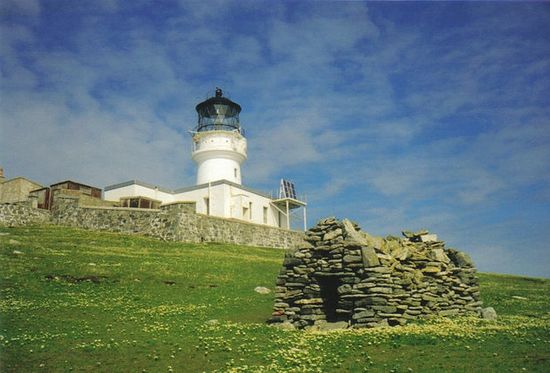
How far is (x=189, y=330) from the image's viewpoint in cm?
1878

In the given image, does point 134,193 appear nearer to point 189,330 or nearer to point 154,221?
point 154,221

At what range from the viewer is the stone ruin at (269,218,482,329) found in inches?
808

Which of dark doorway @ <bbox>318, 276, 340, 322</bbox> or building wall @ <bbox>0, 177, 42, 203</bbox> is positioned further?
building wall @ <bbox>0, 177, 42, 203</bbox>

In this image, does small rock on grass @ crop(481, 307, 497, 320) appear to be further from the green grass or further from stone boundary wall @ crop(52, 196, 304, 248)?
stone boundary wall @ crop(52, 196, 304, 248)

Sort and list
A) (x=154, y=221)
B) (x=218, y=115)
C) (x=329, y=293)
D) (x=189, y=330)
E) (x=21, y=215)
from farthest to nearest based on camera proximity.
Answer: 1. (x=218, y=115)
2. (x=21, y=215)
3. (x=154, y=221)
4. (x=329, y=293)
5. (x=189, y=330)

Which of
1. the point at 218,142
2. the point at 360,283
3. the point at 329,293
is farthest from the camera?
the point at 218,142

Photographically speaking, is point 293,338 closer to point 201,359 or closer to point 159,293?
point 201,359

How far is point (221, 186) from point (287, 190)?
1274 centimetres

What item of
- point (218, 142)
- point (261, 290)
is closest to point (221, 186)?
point (218, 142)

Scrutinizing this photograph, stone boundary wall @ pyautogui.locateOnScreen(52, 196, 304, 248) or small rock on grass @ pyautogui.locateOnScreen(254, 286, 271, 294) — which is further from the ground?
stone boundary wall @ pyautogui.locateOnScreen(52, 196, 304, 248)

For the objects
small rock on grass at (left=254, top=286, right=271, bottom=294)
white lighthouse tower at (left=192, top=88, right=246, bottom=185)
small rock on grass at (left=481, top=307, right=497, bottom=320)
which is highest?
white lighthouse tower at (left=192, top=88, right=246, bottom=185)

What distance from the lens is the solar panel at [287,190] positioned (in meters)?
73.1

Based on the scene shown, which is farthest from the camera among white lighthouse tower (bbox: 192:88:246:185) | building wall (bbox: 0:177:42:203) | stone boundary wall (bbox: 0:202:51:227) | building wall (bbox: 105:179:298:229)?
white lighthouse tower (bbox: 192:88:246:185)

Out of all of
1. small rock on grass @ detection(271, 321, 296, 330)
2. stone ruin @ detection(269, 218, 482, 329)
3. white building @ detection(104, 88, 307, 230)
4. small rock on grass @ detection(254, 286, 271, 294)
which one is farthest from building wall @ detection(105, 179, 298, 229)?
small rock on grass @ detection(271, 321, 296, 330)
